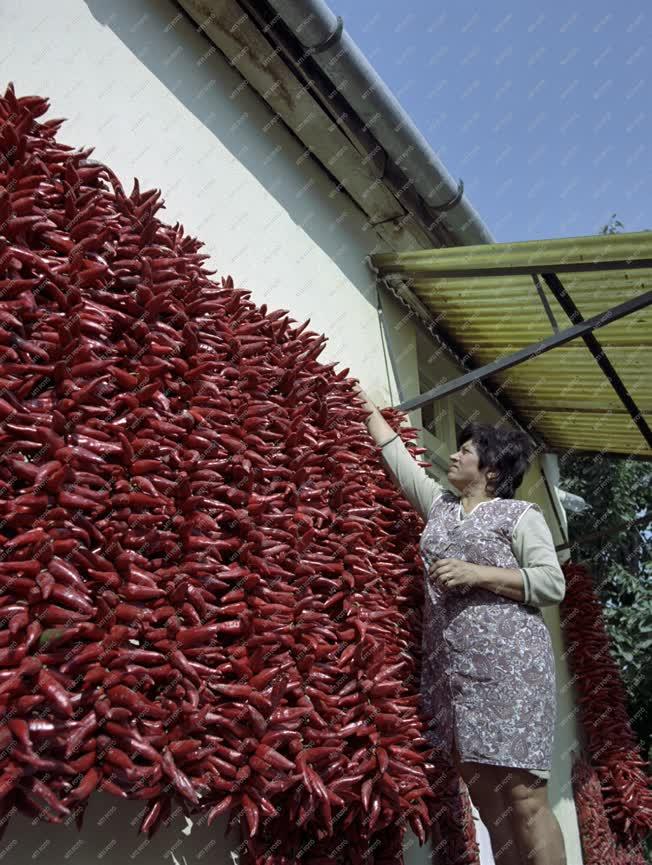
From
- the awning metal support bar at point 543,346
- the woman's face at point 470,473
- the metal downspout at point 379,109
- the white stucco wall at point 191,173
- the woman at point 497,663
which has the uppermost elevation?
the metal downspout at point 379,109

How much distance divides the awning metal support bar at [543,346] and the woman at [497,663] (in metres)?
0.72

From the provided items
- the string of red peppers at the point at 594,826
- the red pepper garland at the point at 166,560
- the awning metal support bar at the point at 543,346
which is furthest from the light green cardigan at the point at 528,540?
the string of red peppers at the point at 594,826

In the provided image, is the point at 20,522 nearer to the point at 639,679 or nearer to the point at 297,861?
the point at 297,861

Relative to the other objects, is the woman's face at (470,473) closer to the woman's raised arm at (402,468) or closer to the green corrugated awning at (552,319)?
the woman's raised arm at (402,468)

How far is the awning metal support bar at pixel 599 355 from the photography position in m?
3.61

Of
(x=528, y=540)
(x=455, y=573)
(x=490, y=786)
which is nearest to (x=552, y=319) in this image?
(x=528, y=540)

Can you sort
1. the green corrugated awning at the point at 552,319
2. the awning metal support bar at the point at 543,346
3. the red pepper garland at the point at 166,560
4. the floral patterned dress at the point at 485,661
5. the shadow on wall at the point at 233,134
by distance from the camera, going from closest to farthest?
1. the red pepper garland at the point at 166,560
2. the floral patterned dress at the point at 485,661
3. the shadow on wall at the point at 233,134
4. the awning metal support bar at the point at 543,346
5. the green corrugated awning at the point at 552,319

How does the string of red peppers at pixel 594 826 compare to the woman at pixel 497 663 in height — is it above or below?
below

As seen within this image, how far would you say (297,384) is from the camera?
248 centimetres

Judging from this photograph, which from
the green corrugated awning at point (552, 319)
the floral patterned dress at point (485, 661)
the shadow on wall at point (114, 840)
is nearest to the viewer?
the shadow on wall at point (114, 840)

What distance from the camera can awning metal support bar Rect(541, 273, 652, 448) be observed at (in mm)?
3607

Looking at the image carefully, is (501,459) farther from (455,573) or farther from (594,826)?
(594,826)

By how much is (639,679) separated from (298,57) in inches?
321

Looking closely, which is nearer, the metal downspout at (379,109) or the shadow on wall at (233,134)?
the shadow on wall at (233,134)
